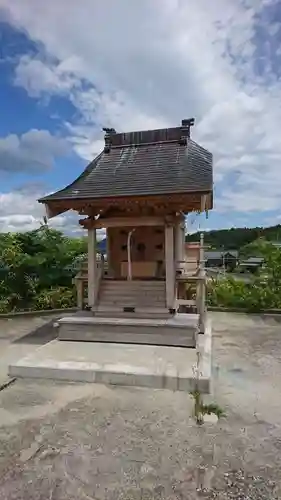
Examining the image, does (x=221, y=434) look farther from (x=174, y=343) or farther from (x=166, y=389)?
(x=174, y=343)

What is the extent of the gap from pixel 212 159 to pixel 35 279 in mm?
A: 6144

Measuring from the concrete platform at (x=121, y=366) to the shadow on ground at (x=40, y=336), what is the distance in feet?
3.66

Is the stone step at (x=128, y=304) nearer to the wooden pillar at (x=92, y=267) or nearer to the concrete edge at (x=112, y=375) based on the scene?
the wooden pillar at (x=92, y=267)

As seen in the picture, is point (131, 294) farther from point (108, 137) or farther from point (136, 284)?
point (108, 137)

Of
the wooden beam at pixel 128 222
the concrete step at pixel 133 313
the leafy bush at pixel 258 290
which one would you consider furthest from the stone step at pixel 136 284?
the leafy bush at pixel 258 290

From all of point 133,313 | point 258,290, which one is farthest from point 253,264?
point 133,313

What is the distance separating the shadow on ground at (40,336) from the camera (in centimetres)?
701

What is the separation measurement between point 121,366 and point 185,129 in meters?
5.24

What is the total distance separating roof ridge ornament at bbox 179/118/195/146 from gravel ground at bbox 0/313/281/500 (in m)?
4.96

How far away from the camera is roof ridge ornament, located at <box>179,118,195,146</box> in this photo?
7.83 m

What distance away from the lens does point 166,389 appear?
14.9 ft

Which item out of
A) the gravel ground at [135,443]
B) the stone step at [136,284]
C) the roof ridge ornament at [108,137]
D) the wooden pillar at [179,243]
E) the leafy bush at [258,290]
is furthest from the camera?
the leafy bush at [258,290]

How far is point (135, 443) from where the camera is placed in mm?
3211

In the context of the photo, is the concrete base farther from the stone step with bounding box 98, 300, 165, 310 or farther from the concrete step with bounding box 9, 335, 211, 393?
the stone step with bounding box 98, 300, 165, 310
